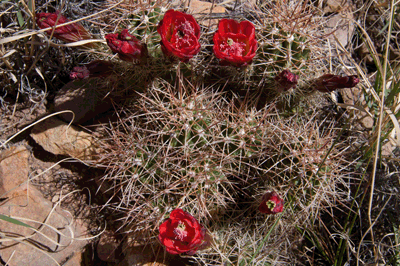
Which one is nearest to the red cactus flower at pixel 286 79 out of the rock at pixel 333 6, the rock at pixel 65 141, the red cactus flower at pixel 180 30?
the red cactus flower at pixel 180 30

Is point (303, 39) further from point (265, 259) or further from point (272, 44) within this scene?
point (265, 259)

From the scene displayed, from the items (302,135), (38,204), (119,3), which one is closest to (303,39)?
(302,135)

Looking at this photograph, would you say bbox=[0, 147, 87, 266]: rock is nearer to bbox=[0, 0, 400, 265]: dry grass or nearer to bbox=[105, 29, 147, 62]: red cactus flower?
bbox=[0, 0, 400, 265]: dry grass

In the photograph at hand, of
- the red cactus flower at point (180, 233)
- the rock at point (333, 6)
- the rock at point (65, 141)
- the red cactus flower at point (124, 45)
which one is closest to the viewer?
the red cactus flower at point (180, 233)

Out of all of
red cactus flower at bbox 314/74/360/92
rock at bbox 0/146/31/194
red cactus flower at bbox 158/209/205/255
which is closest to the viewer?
red cactus flower at bbox 158/209/205/255

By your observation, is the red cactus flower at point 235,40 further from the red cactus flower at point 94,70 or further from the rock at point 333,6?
the rock at point 333,6

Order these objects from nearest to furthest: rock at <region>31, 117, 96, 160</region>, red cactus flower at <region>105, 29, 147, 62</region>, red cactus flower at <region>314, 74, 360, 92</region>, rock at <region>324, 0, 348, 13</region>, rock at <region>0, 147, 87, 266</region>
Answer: red cactus flower at <region>105, 29, 147, 62</region> → red cactus flower at <region>314, 74, 360, 92</region> → rock at <region>0, 147, 87, 266</region> → rock at <region>31, 117, 96, 160</region> → rock at <region>324, 0, 348, 13</region>

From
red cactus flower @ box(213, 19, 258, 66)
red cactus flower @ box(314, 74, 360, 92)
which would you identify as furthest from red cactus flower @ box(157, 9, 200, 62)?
red cactus flower @ box(314, 74, 360, 92)
